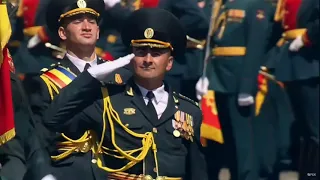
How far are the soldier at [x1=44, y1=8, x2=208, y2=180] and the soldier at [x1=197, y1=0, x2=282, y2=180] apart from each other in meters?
3.29

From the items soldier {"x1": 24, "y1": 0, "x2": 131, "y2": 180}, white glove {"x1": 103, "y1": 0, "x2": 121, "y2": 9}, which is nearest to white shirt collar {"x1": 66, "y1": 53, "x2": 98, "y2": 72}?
soldier {"x1": 24, "y1": 0, "x2": 131, "y2": 180}

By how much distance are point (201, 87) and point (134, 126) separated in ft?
11.6

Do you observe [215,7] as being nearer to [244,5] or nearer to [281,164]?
[244,5]

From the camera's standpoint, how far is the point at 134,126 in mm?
6848

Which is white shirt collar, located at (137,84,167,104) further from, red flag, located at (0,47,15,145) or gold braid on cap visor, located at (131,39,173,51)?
red flag, located at (0,47,15,145)

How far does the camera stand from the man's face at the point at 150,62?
6.84m

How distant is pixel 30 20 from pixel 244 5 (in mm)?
1837

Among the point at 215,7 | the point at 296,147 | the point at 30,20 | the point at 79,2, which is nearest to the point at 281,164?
the point at 296,147

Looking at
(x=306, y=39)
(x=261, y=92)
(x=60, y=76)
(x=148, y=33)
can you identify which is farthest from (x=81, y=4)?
(x=261, y=92)

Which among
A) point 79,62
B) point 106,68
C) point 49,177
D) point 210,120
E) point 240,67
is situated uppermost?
point 106,68

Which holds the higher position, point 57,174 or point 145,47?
point 145,47

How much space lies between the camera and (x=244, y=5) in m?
10.2

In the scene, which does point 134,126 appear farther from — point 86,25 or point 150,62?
point 86,25

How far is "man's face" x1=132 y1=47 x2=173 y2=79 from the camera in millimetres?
6836
